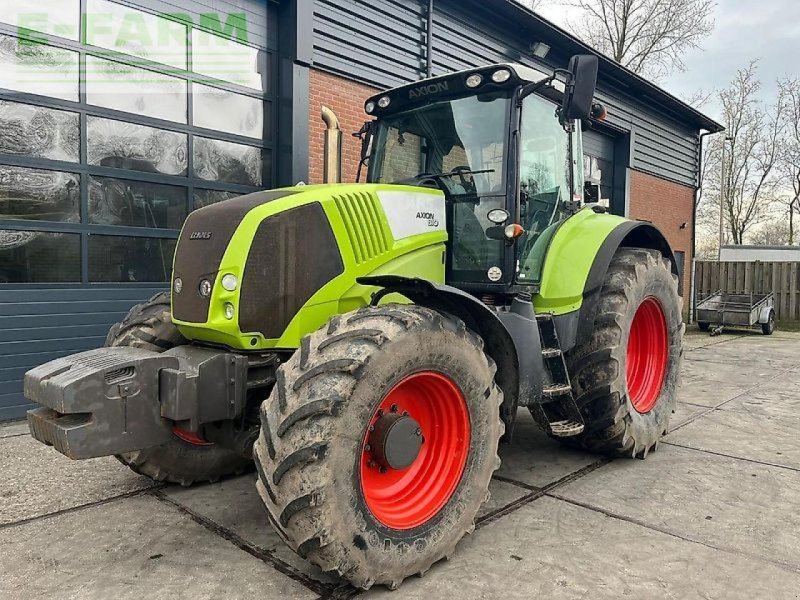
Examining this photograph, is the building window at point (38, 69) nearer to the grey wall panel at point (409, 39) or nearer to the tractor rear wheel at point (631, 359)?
the grey wall panel at point (409, 39)

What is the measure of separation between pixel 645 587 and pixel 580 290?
1.93 metres

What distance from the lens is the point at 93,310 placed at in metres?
6.18

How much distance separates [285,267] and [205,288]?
40cm

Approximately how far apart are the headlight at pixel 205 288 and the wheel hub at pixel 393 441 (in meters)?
1.03

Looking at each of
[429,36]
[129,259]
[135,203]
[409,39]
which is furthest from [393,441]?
[429,36]

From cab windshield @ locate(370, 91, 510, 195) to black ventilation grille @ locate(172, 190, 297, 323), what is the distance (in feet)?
3.67

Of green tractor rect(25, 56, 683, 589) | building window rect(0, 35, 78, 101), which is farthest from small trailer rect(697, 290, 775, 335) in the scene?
building window rect(0, 35, 78, 101)

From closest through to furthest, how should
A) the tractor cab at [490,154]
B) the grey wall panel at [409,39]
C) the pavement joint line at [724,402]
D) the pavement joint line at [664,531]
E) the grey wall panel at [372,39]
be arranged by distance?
the pavement joint line at [664,531] < the tractor cab at [490,154] < the pavement joint line at [724,402] < the grey wall panel at [372,39] < the grey wall panel at [409,39]

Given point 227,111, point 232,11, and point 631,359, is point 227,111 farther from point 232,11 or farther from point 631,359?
point 631,359

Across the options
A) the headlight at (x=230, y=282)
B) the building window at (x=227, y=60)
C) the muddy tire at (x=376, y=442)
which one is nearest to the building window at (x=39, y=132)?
the building window at (x=227, y=60)

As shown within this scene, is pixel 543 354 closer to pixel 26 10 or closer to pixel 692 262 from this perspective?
pixel 26 10

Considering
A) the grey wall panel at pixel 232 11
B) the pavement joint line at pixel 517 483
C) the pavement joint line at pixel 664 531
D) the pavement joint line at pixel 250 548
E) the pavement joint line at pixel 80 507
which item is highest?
the grey wall panel at pixel 232 11

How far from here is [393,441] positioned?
2814 mm

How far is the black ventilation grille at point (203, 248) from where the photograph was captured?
3023 mm
